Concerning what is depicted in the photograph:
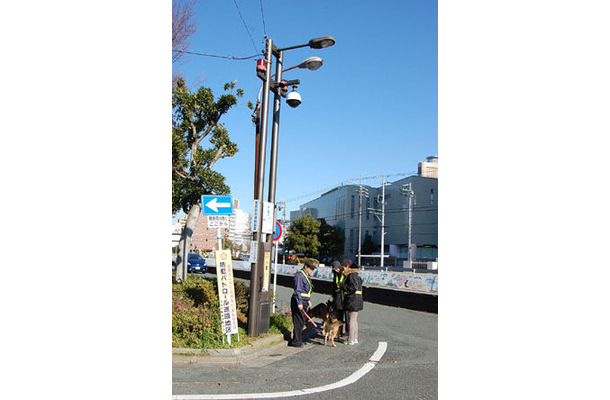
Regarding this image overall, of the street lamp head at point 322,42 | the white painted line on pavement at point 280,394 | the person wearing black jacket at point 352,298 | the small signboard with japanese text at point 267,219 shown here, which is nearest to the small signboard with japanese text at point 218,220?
the small signboard with japanese text at point 267,219

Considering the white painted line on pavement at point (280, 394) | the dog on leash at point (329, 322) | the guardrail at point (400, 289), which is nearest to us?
the white painted line on pavement at point (280, 394)

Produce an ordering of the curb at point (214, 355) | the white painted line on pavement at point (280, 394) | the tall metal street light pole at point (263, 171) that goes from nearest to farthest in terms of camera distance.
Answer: the white painted line on pavement at point (280, 394)
the curb at point (214, 355)
the tall metal street light pole at point (263, 171)

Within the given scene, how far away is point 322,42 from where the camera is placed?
8773 mm

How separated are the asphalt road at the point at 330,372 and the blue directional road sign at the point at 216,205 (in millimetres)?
2596

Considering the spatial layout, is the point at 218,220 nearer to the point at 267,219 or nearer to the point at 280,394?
the point at 267,219

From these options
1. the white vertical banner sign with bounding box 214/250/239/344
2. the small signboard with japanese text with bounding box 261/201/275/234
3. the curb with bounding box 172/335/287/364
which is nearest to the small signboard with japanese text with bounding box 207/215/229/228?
the white vertical banner sign with bounding box 214/250/239/344

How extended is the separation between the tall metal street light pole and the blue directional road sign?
3.17ft

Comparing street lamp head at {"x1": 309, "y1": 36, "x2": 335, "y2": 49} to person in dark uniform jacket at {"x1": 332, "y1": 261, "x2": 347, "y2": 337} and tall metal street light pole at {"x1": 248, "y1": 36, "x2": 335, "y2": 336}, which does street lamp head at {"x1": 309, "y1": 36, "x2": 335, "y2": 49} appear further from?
person in dark uniform jacket at {"x1": 332, "y1": 261, "x2": 347, "y2": 337}

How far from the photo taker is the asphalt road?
17.4 feet

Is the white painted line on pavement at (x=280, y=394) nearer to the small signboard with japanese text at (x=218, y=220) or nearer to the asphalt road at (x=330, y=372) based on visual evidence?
the asphalt road at (x=330, y=372)

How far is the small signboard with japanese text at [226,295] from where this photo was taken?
24.5 feet

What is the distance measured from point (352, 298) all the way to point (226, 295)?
101 inches

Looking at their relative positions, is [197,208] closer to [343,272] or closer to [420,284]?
[343,272]
